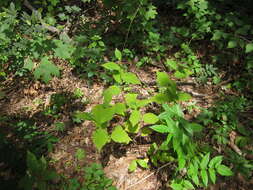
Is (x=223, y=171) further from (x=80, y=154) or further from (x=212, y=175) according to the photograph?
(x=80, y=154)

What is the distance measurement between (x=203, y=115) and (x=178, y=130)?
1.11 meters

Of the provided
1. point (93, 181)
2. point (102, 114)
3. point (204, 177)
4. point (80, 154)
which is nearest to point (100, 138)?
point (102, 114)

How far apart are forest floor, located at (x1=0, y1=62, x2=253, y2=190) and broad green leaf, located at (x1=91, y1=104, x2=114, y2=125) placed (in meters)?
0.69

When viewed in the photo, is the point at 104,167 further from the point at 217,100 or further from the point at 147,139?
the point at 217,100

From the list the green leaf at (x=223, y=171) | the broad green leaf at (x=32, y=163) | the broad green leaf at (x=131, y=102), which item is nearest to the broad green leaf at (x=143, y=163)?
the broad green leaf at (x=131, y=102)

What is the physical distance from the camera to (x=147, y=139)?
8.69 ft

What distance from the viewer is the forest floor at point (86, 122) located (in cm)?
236

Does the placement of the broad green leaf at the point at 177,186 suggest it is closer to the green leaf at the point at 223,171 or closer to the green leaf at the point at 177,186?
the green leaf at the point at 177,186

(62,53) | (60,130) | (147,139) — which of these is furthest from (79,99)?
(147,139)

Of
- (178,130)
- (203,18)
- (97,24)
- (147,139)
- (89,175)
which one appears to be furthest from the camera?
(97,24)

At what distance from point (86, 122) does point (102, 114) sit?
92 centimetres

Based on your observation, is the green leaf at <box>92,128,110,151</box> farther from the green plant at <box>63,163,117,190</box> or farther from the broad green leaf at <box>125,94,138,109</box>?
the green plant at <box>63,163,117,190</box>

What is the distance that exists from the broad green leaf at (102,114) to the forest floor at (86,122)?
0.69 m

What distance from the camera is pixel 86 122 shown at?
9.41 feet
